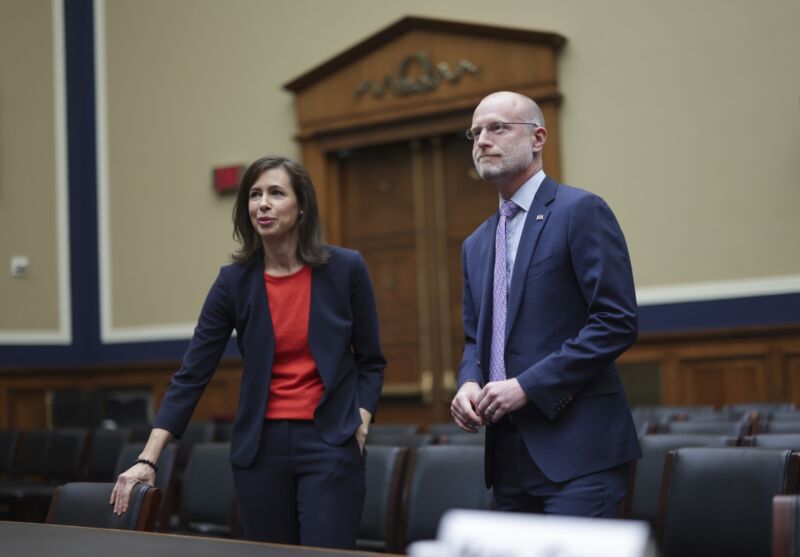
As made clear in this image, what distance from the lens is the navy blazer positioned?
254cm

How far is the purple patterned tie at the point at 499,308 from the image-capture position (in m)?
2.35

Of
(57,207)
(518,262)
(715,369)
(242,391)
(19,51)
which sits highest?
(19,51)

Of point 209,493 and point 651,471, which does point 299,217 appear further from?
point 209,493

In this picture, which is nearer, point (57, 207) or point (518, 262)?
point (518, 262)

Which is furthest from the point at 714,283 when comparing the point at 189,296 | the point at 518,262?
the point at 518,262

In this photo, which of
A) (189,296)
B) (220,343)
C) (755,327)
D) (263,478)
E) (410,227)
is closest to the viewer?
(263,478)

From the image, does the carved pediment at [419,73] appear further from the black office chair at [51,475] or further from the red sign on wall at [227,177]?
the black office chair at [51,475]

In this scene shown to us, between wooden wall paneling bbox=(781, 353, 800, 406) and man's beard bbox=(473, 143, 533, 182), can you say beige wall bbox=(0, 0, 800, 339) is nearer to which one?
wooden wall paneling bbox=(781, 353, 800, 406)

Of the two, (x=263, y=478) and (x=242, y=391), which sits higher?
(x=242, y=391)

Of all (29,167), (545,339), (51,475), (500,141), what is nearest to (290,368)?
(545,339)

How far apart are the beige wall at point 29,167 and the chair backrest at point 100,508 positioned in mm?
7562

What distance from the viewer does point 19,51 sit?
31.6 ft

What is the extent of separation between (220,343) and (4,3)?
809 centimetres

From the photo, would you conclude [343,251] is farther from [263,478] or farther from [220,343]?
[263,478]
